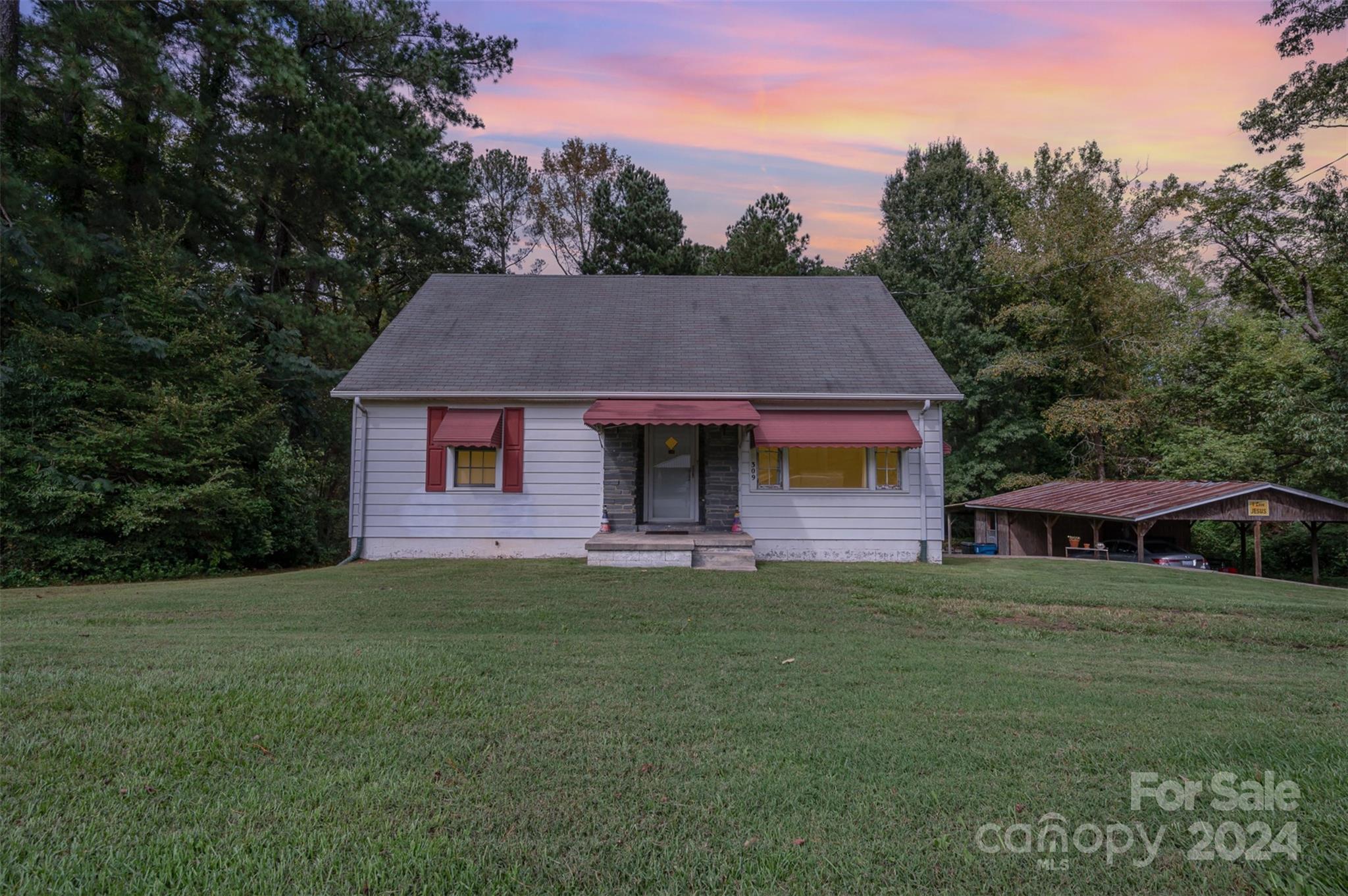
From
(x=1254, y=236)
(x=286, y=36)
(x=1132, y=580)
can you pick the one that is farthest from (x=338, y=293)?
(x=1254, y=236)

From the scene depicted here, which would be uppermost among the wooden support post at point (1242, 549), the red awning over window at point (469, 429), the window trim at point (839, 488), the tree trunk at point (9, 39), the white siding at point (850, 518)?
the tree trunk at point (9, 39)

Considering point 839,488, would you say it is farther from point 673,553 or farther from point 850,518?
point 673,553

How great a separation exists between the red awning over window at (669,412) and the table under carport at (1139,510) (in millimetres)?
9537

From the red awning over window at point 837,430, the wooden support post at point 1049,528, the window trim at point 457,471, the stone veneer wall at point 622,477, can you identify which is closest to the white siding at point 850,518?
the red awning over window at point 837,430

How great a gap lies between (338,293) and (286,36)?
8650mm

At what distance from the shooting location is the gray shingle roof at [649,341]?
1205 cm

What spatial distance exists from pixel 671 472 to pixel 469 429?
371 centimetres

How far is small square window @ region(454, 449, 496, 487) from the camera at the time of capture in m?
12.2

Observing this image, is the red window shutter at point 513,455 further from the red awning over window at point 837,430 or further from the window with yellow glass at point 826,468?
the window with yellow glass at point 826,468

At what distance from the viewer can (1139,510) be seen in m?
14.5

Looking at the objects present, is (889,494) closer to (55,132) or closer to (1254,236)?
(55,132)

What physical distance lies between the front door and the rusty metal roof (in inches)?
387

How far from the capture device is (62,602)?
7.48 metres

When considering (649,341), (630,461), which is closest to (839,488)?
(630,461)
